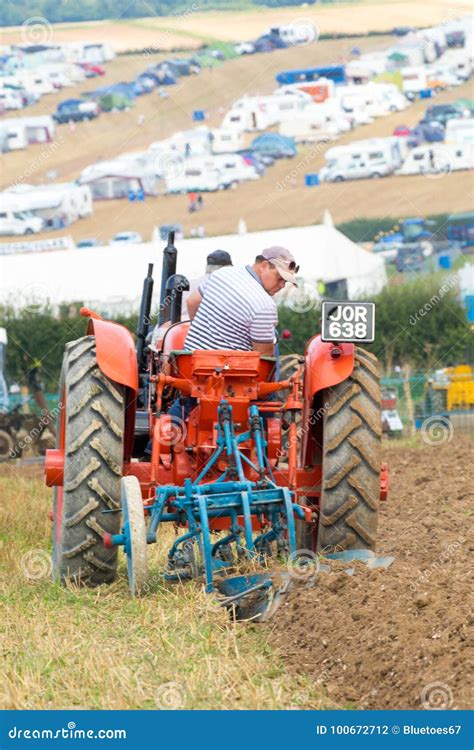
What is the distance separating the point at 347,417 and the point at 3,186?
158 ft

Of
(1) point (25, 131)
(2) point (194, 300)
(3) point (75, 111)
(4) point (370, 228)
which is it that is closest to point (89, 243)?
(1) point (25, 131)

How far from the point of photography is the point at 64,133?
189 ft

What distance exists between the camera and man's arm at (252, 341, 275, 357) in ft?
24.8

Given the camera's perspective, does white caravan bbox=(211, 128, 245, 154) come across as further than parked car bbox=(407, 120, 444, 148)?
No

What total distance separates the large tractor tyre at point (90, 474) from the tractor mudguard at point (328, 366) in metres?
1.02

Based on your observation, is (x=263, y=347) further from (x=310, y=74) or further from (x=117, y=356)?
(x=310, y=74)

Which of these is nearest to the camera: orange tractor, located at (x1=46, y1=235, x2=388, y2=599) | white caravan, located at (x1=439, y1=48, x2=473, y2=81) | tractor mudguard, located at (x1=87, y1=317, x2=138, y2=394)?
orange tractor, located at (x1=46, y1=235, x2=388, y2=599)

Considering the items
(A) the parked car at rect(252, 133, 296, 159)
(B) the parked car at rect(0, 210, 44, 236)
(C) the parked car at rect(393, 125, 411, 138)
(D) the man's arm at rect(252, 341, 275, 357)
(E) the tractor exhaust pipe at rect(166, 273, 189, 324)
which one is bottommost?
(D) the man's arm at rect(252, 341, 275, 357)

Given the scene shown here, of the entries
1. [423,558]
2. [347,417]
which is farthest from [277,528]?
[423,558]

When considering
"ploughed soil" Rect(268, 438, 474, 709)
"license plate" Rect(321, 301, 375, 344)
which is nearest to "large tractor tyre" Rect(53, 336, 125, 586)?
"license plate" Rect(321, 301, 375, 344)

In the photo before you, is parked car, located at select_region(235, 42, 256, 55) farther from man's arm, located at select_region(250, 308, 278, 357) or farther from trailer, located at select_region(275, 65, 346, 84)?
man's arm, located at select_region(250, 308, 278, 357)

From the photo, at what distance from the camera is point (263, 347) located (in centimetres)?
757

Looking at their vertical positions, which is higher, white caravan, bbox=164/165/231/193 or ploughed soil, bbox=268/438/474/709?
white caravan, bbox=164/165/231/193

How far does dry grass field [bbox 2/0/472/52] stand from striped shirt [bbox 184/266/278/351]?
55.7 m
